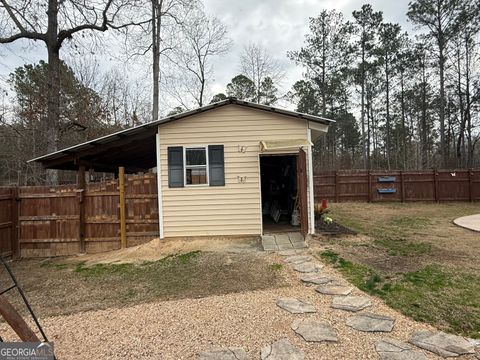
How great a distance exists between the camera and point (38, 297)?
15.4 feet

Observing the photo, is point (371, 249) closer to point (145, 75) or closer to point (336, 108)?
point (145, 75)

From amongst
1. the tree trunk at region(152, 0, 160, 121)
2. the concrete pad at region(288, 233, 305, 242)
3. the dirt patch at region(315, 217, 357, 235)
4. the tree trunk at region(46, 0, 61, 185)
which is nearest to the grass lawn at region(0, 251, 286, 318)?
the concrete pad at region(288, 233, 305, 242)

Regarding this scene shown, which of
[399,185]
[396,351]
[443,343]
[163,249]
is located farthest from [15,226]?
[399,185]

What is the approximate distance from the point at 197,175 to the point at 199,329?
15.3 feet

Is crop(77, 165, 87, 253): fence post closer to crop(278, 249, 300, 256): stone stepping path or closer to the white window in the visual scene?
the white window

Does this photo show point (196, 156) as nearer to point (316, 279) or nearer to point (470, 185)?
point (316, 279)

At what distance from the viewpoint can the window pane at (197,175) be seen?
7523 mm


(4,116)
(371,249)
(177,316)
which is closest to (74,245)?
(177,316)

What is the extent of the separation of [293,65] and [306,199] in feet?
57.2

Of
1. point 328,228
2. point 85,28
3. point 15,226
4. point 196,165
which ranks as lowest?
point 328,228

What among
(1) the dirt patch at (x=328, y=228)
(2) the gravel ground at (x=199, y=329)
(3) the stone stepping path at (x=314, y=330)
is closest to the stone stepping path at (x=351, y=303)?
(2) the gravel ground at (x=199, y=329)

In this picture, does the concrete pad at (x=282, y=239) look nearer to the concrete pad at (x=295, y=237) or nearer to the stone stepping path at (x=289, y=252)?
the concrete pad at (x=295, y=237)

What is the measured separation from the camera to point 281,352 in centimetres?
Answer: 274

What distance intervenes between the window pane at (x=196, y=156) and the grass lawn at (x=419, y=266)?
3.46 meters
